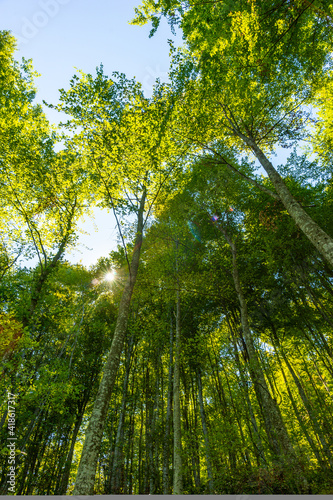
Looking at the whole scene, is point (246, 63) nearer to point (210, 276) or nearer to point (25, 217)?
point (210, 276)

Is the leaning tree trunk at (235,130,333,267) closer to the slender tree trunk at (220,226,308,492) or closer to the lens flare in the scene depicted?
the slender tree trunk at (220,226,308,492)

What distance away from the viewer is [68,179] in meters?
9.09

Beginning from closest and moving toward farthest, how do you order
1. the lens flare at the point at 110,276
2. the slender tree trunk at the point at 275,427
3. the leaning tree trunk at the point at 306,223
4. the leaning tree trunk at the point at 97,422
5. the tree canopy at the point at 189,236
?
the leaning tree trunk at the point at 97,422
the leaning tree trunk at the point at 306,223
the slender tree trunk at the point at 275,427
the tree canopy at the point at 189,236
the lens flare at the point at 110,276

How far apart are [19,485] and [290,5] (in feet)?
63.3

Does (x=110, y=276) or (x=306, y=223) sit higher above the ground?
(x=110, y=276)

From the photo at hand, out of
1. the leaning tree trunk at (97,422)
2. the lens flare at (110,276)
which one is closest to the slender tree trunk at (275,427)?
the leaning tree trunk at (97,422)

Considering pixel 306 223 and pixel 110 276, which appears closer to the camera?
pixel 306 223

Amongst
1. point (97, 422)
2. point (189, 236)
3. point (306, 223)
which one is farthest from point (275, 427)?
point (189, 236)

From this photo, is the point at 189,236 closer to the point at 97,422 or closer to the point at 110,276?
the point at 110,276

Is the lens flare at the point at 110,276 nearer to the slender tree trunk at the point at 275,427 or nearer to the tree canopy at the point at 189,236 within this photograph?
the tree canopy at the point at 189,236

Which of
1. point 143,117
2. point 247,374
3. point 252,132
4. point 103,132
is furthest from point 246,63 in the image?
point 247,374

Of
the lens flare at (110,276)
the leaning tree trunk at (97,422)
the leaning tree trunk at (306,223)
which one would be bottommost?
the leaning tree trunk at (97,422)

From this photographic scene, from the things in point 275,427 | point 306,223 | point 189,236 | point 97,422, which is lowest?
point 97,422

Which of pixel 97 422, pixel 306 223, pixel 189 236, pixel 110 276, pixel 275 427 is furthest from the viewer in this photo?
pixel 110 276
